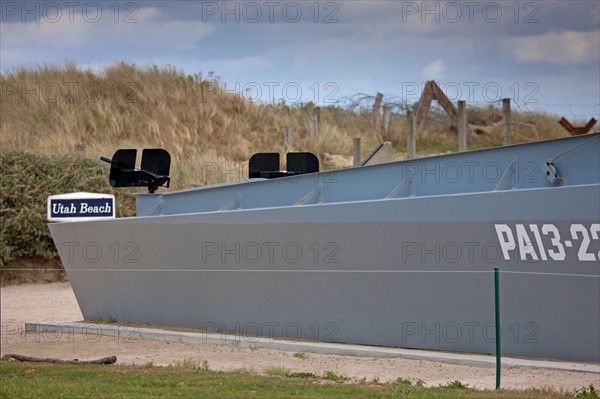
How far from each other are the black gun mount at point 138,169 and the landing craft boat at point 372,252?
2cm

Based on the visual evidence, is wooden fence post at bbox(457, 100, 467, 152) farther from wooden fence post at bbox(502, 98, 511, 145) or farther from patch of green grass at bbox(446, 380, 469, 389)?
patch of green grass at bbox(446, 380, 469, 389)

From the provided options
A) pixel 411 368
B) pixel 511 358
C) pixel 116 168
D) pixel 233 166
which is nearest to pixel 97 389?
pixel 411 368

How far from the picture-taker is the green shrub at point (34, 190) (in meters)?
23.2

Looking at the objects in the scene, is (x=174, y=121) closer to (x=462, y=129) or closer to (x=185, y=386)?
(x=462, y=129)

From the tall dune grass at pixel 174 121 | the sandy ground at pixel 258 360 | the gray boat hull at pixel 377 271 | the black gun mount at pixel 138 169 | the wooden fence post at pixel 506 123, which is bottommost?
the sandy ground at pixel 258 360

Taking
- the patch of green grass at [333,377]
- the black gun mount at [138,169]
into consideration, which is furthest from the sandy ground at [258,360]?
the black gun mount at [138,169]

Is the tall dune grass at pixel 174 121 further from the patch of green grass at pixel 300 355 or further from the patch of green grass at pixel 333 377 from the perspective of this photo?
the patch of green grass at pixel 333 377

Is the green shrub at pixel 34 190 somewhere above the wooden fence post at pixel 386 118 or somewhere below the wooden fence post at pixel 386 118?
below

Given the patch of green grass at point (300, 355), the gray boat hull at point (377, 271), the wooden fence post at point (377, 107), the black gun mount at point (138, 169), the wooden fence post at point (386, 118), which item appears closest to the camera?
the gray boat hull at point (377, 271)

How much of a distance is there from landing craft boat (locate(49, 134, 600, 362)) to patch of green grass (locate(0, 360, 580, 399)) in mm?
1627

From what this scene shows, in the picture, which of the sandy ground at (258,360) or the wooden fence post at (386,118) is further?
the wooden fence post at (386,118)

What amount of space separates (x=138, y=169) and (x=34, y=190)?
886 cm

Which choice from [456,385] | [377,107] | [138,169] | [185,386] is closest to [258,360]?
[185,386]

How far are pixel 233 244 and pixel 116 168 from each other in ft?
8.59
